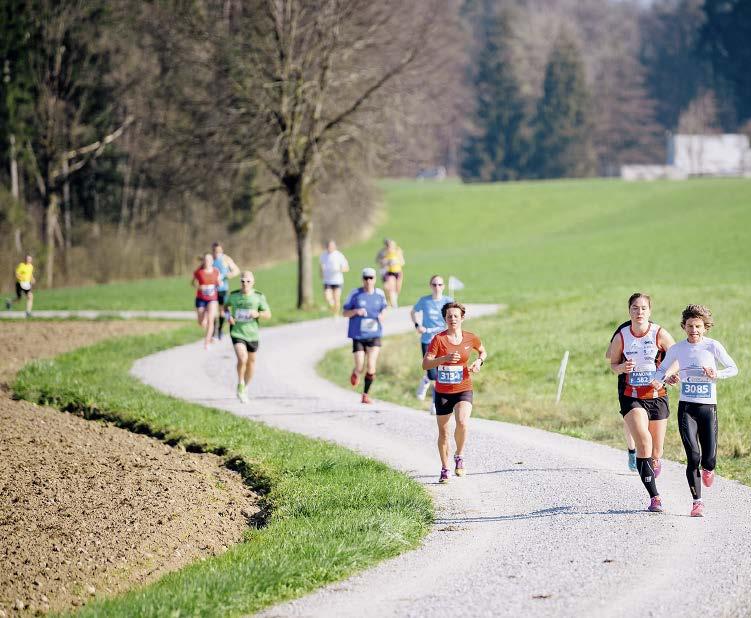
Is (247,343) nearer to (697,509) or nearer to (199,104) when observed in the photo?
(697,509)

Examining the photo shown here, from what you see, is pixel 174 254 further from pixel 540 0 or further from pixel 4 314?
pixel 540 0

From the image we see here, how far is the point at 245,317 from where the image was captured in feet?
60.2

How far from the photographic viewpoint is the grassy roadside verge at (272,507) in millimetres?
8438

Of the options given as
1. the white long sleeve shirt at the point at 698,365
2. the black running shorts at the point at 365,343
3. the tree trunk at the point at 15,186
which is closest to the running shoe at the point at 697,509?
the white long sleeve shirt at the point at 698,365

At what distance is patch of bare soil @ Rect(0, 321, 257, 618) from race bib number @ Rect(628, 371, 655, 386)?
378 cm

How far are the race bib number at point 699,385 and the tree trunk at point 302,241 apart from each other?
78.0 ft

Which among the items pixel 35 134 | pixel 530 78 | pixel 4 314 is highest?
pixel 530 78

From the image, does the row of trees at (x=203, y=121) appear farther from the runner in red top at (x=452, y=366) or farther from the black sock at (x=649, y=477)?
the black sock at (x=649, y=477)

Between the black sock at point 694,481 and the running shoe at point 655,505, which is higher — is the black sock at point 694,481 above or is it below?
above

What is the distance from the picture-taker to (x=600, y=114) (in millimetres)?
122500

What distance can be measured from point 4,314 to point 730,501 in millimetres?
26838

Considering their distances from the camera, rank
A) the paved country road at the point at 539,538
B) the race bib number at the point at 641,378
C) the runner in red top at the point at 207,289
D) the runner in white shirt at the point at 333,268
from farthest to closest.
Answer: the runner in white shirt at the point at 333,268 → the runner in red top at the point at 207,289 → the race bib number at the point at 641,378 → the paved country road at the point at 539,538

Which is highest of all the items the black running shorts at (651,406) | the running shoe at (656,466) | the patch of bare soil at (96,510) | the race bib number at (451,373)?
the race bib number at (451,373)

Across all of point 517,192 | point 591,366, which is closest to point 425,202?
point 517,192
